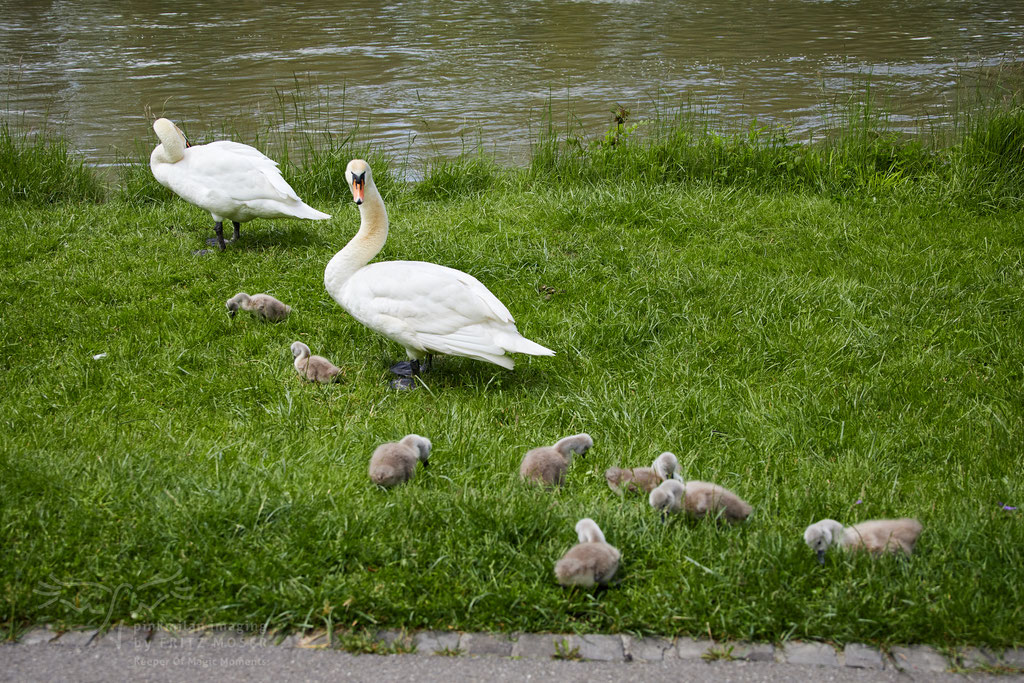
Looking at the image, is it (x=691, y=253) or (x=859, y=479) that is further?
(x=691, y=253)

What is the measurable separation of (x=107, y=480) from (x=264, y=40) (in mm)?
16114

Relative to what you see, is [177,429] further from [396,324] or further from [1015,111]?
[1015,111]

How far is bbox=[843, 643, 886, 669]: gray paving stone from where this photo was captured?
2.71 metres

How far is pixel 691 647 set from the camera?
2801 millimetres

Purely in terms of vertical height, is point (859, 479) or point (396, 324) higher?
point (396, 324)

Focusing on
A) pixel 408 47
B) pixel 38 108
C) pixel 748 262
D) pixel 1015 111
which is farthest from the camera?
pixel 408 47

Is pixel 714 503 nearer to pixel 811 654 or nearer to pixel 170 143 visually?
pixel 811 654

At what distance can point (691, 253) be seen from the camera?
6.57 meters

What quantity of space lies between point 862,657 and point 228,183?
18.1ft

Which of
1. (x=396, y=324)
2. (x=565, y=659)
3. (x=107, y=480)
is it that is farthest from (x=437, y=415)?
(x=565, y=659)

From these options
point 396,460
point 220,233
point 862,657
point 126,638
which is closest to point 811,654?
point 862,657

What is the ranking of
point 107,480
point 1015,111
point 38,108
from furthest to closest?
1. point 38,108
2. point 1015,111
3. point 107,480

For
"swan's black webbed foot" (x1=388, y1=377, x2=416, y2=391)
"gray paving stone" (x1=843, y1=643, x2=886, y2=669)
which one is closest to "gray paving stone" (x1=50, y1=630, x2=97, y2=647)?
"swan's black webbed foot" (x1=388, y1=377, x2=416, y2=391)

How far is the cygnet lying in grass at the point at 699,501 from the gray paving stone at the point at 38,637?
213 cm
